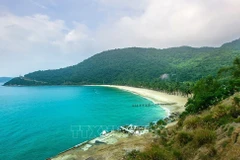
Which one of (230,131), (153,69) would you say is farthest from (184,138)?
(153,69)

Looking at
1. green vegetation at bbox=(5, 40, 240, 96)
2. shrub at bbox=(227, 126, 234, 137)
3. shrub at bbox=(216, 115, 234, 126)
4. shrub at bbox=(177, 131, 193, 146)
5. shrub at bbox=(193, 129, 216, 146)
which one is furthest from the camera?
green vegetation at bbox=(5, 40, 240, 96)

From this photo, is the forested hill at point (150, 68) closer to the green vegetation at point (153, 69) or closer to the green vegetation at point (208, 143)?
the green vegetation at point (153, 69)

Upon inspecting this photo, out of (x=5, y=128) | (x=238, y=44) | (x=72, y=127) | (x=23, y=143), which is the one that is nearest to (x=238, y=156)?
(x=23, y=143)

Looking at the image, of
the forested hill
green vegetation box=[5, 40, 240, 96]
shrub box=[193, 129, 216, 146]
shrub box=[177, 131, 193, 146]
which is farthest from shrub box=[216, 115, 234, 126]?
the forested hill

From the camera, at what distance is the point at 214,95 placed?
27250mm

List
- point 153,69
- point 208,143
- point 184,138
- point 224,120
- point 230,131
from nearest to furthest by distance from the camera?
point 230,131 → point 208,143 → point 184,138 → point 224,120 → point 153,69

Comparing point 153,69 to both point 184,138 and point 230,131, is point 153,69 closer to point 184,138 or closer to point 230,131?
point 184,138

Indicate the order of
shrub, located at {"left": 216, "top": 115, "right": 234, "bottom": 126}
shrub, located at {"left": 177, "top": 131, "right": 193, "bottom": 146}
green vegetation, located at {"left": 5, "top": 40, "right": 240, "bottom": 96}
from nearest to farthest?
1. shrub, located at {"left": 177, "top": 131, "right": 193, "bottom": 146}
2. shrub, located at {"left": 216, "top": 115, "right": 234, "bottom": 126}
3. green vegetation, located at {"left": 5, "top": 40, "right": 240, "bottom": 96}

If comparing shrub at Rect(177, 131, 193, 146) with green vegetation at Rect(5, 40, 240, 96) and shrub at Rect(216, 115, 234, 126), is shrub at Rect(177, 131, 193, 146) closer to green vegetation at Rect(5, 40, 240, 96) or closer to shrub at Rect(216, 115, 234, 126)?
shrub at Rect(216, 115, 234, 126)

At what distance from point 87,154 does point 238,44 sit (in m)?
179

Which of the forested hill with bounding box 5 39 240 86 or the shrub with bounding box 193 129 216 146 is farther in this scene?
the forested hill with bounding box 5 39 240 86

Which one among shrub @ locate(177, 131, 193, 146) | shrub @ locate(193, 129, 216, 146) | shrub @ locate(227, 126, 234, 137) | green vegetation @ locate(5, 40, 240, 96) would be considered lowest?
shrub @ locate(177, 131, 193, 146)

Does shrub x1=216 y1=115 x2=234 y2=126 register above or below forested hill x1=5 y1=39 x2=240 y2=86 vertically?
below

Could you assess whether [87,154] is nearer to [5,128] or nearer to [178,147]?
[178,147]
